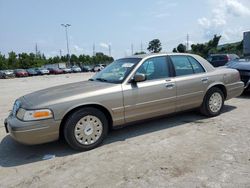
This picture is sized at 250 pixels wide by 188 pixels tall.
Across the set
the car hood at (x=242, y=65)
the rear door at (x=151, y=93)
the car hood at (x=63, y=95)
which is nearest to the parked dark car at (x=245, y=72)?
the car hood at (x=242, y=65)

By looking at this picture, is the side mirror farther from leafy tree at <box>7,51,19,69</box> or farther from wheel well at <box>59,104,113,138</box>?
leafy tree at <box>7,51,19,69</box>

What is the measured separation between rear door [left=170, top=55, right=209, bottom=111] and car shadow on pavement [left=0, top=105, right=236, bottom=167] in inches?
17.5

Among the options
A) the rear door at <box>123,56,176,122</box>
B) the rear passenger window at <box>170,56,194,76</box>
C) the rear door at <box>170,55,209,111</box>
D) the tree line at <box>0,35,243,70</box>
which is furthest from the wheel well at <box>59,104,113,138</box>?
the tree line at <box>0,35,243,70</box>

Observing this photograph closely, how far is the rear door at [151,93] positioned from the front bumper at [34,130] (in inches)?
52.1

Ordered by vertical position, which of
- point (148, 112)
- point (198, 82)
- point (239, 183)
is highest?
point (198, 82)

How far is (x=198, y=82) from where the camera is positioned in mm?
5680

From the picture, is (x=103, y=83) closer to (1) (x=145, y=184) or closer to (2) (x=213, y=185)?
(1) (x=145, y=184)

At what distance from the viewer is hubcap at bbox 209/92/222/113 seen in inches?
236

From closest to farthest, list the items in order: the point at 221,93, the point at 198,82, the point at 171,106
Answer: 1. the point at 171,106
2. the point at 198,82
3. the point at 221,93

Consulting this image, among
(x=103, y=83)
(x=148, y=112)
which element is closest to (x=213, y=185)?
(x=148, y=112)

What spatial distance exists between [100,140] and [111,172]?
104 cm

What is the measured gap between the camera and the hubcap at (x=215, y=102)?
19.6 ft

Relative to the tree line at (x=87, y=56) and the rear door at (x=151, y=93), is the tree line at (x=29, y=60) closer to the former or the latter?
the tree line at (x=87, y=56)

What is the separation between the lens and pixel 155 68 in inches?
207
